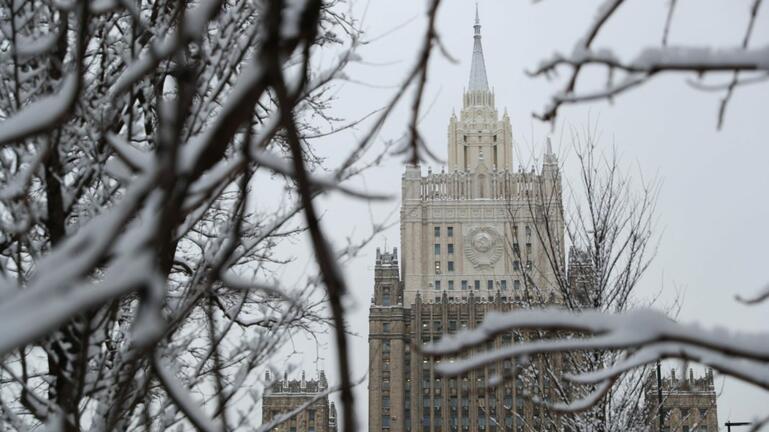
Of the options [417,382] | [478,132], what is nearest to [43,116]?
[417,382]

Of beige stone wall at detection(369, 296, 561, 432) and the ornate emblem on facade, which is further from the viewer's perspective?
the ornate emblem on facade

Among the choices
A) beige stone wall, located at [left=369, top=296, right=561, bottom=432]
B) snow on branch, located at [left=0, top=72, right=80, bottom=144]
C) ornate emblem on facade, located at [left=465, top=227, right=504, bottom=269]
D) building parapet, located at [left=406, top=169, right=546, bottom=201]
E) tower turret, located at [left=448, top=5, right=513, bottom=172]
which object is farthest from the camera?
tower turret, located at [left=448, top=5, right=513, bottom=172]

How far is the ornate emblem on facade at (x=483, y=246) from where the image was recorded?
2795 inches

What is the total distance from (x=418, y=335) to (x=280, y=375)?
63.5m

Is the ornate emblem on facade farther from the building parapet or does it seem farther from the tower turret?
the tower turret

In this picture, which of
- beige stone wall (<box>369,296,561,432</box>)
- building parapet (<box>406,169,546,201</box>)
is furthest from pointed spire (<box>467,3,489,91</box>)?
beige stone wall (<box>369,296,561,432</box>)

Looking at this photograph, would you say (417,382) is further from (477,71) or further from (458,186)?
(477,71)

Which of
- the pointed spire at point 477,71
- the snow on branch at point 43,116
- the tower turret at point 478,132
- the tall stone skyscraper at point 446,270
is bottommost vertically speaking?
the snow on branch at point 43,116

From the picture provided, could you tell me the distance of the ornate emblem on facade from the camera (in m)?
71.0

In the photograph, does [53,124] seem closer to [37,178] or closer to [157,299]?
[157,299]

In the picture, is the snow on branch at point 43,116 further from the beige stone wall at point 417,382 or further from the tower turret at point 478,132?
the tower turret at point 478,132

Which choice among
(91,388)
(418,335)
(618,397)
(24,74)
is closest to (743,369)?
(91,388)

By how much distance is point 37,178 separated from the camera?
14.0 ft

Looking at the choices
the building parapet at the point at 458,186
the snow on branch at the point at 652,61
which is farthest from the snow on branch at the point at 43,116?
the building parapet at the point at 458,186
